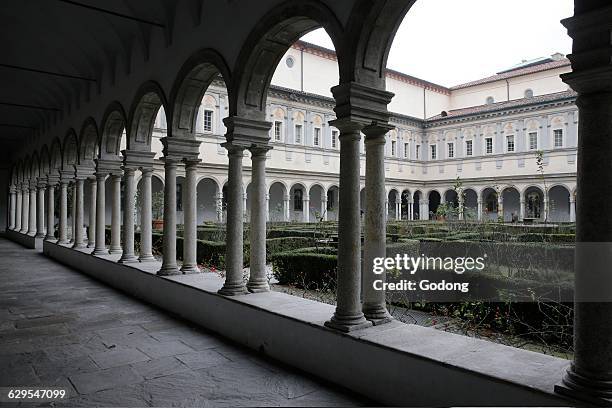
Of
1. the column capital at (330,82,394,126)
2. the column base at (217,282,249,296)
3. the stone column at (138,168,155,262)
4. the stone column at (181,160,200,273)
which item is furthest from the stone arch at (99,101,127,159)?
the column capital at (330,82,394,126)

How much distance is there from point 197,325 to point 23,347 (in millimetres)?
1855

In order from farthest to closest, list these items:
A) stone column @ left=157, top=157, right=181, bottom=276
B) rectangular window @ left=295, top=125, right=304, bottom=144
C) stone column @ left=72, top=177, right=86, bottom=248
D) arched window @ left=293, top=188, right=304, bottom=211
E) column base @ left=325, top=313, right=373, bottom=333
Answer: arched window @ left=293, top=188, right=304, bottom=211
rectangular window @ left=295, top=125, right=304, bottom=144
stone column @ left=72, top=177, right=86, bottom=248
stone column @ left=157, top=157, right=181, bottom=276
column base @ left=325, top=313, right=373, bottom=333

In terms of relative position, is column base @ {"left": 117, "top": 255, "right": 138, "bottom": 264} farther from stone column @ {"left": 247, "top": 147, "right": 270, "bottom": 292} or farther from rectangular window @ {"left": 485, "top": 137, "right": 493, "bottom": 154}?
rectangular window @ {"left": 485, "top": 137, "right": 493, "bottom": 154}

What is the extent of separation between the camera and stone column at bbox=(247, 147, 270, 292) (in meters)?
5.25

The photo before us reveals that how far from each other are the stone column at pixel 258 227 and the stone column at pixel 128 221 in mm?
3837

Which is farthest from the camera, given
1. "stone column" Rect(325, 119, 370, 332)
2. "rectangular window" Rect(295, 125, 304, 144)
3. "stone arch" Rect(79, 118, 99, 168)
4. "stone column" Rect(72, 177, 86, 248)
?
"rectangular window" Rect(295, 125, 304, 144)

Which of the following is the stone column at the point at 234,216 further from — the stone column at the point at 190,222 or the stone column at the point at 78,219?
the stone column at the point at 78,219

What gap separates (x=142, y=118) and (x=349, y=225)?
222 inches

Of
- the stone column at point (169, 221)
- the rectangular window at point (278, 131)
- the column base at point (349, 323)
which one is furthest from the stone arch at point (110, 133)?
the rectangular window at point (278, 131)

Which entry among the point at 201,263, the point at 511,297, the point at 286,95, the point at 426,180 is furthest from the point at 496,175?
the point at 511,297

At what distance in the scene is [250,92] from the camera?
209 inches

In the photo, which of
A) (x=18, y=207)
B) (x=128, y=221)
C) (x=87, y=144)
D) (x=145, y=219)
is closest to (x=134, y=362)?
(x=145, y=219)

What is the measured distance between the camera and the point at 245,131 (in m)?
5.29

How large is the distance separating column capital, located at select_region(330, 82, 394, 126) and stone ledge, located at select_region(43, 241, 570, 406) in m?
1.81
